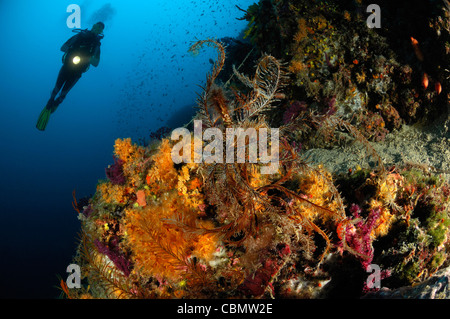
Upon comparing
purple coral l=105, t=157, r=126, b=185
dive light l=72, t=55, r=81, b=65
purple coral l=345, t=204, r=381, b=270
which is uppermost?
dive light l=72, t=55, r=81, b=65

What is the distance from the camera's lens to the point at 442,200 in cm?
317

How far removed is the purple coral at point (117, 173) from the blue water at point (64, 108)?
31.5 feet

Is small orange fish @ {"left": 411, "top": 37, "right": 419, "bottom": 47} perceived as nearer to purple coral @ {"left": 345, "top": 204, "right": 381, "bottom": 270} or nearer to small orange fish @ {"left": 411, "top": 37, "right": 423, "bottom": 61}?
small orange fish @ {"left": 411, "top": 37, "right": 423, "bottom": 61}

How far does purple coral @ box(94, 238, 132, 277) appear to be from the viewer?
333 centimetres

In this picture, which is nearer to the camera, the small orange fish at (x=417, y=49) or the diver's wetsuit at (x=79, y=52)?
the small orange fish at (x=417, y=49)

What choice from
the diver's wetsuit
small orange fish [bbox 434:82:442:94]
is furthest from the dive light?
small orange fish [bbox 434:82:442:94]

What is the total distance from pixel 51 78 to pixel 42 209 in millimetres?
85037

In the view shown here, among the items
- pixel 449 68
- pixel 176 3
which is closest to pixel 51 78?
pixel 176 3

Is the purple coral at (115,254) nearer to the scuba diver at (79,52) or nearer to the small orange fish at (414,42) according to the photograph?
the small orange fish at (414,42)

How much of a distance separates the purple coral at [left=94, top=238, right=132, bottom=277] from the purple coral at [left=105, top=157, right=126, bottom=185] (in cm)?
100

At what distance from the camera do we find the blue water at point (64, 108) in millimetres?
26200

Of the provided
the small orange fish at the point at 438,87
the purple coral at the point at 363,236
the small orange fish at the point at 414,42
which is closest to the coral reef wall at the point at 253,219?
the purple coral at the point at 363,236

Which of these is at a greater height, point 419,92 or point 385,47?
point 385,47

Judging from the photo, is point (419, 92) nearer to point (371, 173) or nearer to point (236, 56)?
→ point (371, 173)
